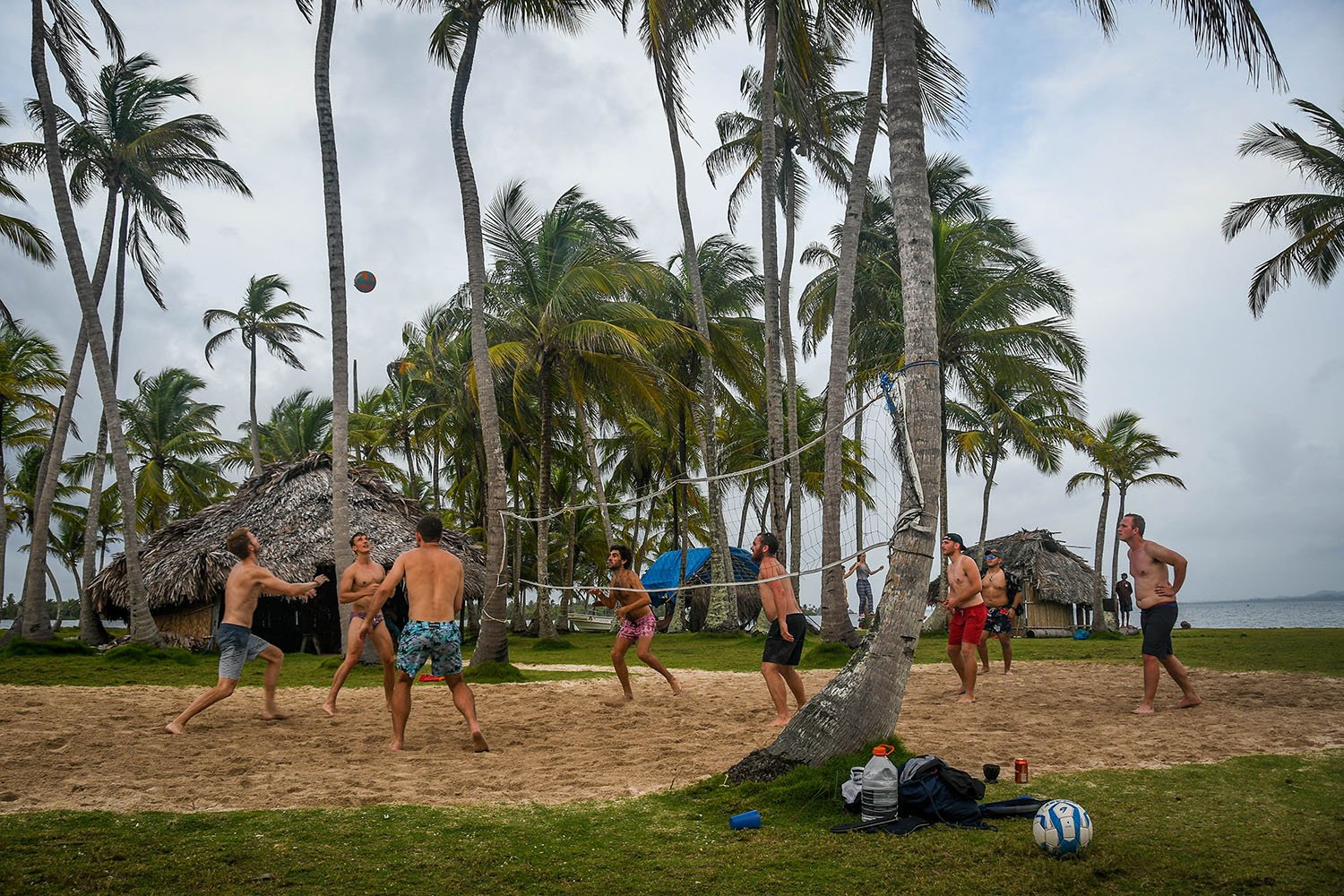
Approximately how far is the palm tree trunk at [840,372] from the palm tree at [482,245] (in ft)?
14.8

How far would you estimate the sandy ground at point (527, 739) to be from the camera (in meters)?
5.29

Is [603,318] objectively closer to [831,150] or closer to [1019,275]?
[831,150]

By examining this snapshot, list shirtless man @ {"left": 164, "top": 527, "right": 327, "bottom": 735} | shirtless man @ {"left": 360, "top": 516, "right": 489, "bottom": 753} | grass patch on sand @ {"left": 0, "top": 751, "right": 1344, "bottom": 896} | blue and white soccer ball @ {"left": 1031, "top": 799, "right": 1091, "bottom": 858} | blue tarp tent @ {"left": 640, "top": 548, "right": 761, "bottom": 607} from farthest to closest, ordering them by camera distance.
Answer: blue tarp tent @ {"left": 640, "top": 548, "right": 761, "bottom": 607}
shirtless man @ {"left": 164, "top": 527, "right": 327, "bottom": 735}
shirtless man @ {"left": 360, "top": 516, "right": 489, "bottom": 753}
blue and white soccer ball @ {"left": 1031, "top": 799, "right": 1091, "bottom": 858}
grass patch on sand @ {"left": 0, "top": 751, "right": 1344, "bottom": 896}

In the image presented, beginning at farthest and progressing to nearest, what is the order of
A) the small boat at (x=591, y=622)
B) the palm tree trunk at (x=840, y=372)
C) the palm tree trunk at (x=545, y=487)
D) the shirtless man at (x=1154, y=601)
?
the small boat at (x=591, y=622)
the palm tree trunk at (x=545, y=487)
the palm tree trunk at (x=840, y=372)
the shirtless man at (x=1154, y=601)

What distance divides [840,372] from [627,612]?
6.89 m

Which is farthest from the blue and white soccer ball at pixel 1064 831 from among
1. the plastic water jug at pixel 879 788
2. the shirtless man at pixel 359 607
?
the shirtless man at pixel 359 607

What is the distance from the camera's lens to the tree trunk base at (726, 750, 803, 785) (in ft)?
16.1

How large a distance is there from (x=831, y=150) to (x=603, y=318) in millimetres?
6941

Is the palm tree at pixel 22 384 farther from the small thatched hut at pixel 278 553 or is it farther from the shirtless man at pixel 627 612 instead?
the shirtless man at pixel 627 612

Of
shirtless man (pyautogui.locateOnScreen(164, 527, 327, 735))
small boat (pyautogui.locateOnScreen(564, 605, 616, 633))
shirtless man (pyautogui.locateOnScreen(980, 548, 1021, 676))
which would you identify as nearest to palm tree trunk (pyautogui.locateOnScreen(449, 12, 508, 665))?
shirtless man (pyautogui.locateOnScreen(164, 527, 327, 735))

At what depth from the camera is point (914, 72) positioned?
5.96 m

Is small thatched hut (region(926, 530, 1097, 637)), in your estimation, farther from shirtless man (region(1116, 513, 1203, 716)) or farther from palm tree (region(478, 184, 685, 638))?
shirtless man (region(1116, 513, 1203, 716))

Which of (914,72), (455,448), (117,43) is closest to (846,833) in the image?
(914,72)

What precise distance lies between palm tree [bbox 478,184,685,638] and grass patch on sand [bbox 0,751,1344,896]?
13871 millimetres
